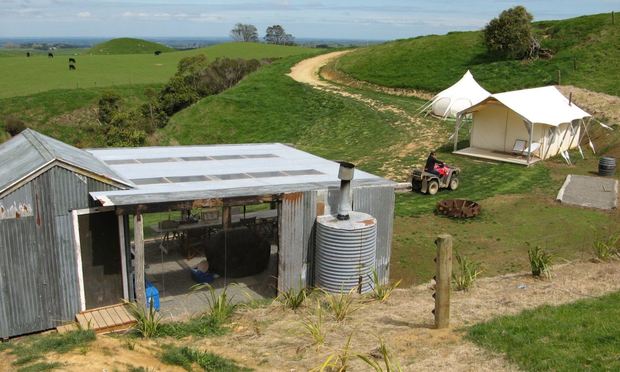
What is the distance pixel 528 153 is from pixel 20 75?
6065 centimetres

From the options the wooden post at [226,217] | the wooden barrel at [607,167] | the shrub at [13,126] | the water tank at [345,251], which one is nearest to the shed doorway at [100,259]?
the wooden post at [226,217]

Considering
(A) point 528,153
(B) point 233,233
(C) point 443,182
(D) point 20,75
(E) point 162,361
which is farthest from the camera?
(D) point 20,75

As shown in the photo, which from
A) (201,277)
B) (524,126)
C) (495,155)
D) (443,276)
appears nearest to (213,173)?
(201,277)

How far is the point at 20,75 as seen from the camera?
64.2 meters

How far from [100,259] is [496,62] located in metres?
42.1

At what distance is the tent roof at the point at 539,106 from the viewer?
2493 cm

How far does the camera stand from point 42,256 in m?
10.3

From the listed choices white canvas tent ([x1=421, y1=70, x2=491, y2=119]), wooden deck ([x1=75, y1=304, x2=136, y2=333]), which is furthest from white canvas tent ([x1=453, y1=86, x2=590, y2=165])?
wooden deck ([x1=75, y1=304, x2=136, y2=333])

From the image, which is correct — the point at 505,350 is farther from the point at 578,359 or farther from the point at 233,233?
the point at 233,233

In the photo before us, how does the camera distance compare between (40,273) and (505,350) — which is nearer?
(505,350)

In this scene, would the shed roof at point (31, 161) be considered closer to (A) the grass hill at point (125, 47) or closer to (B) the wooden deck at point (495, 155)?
(B) the wooden deck at point (495, 155)

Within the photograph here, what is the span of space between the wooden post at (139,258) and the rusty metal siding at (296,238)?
2970 millimetres

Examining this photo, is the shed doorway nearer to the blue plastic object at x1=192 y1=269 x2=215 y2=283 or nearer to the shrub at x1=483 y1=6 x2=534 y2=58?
the blue plastic object at x1=192 y1=269 x2=215 y2=283

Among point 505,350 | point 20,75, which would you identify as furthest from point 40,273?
point 20,75
